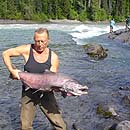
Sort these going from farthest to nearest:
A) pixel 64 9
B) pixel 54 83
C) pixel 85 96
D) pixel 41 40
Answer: pixel 64 9, pixel 85 96, pixel 41 40, pixel 54 83

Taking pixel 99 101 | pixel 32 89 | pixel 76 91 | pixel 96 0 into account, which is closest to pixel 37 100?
pixel 32 89

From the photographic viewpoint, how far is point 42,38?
19.5ft

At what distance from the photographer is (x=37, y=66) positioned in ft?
20.3

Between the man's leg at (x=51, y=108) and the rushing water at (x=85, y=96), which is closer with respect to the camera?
the man's leg at (x=51, y=108)

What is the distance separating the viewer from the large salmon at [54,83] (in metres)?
5.75

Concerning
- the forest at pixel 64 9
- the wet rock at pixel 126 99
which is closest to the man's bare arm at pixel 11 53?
the wet rock at pixel 126 99

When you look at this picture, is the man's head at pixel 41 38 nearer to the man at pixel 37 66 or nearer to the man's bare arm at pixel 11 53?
the man at pixel 37 66

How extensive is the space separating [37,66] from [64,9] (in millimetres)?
91636

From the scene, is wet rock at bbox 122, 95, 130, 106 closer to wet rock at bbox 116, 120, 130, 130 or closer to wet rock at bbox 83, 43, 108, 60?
wet rock at bbox 116, 120, 130, 130

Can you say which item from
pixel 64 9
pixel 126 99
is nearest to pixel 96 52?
pixel 126 99

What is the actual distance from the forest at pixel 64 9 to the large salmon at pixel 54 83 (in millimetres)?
78878

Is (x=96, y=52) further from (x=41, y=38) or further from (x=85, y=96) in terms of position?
(x=41, y=38)

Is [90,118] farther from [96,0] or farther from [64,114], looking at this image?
[96,0]

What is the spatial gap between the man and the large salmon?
0.60 ft
